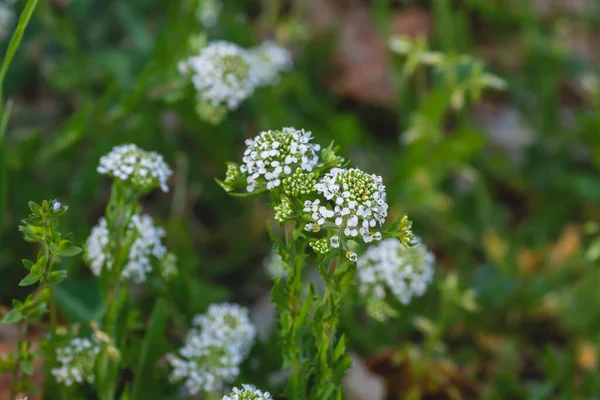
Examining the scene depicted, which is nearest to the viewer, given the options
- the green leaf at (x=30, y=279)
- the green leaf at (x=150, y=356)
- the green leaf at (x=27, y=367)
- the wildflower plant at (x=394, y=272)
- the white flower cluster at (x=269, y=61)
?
the green leaf at (x=30, y=279)

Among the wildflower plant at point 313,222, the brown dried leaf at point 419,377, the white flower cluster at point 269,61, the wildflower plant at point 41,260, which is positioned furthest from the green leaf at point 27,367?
the white flower cluster at point 269,61

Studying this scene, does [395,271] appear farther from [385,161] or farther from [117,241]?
[385,161]

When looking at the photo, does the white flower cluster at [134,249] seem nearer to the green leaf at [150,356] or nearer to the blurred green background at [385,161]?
the green leaf at [150,356]

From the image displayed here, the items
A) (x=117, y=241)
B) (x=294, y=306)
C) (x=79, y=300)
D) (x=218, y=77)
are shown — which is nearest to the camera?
(x=294, y=306)

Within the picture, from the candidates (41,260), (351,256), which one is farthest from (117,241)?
(351,256)

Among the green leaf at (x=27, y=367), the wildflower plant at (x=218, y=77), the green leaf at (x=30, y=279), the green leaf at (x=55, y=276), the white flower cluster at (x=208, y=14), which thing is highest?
the white flower cluster at (x=208, y=14)

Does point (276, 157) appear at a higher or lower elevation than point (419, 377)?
lower
